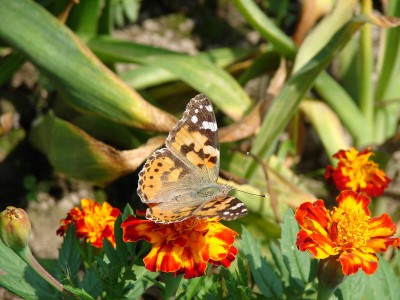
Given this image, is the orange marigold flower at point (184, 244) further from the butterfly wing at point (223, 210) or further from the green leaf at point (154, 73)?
the green leaf at point (154, 73)

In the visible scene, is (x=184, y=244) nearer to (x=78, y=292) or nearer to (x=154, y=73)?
(x=78, y=292)

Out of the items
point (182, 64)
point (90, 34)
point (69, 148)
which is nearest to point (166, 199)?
point (69, 148)

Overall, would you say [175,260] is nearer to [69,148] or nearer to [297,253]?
[297,253]

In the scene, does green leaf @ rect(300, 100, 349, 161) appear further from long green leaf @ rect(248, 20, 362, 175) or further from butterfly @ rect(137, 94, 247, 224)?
butterfly @ rect(137, 94, 247, 224)

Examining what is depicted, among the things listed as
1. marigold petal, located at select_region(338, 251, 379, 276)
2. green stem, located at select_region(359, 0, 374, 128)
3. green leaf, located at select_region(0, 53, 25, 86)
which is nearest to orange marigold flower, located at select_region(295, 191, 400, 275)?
marigold petal, located at select_region(338, 251, 379, 276)

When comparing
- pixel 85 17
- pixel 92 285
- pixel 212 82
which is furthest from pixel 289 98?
pixel 92 285

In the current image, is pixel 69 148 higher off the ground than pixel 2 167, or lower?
higher
